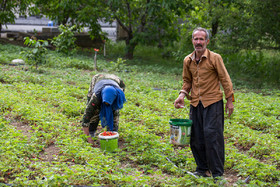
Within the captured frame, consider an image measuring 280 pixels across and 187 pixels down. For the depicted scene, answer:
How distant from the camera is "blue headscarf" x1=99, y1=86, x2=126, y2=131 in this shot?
5203mm

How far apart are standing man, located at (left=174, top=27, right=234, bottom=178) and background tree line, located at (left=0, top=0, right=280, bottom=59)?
27.7ft

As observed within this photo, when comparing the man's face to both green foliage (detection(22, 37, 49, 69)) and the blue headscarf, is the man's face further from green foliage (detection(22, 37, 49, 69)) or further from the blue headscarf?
green foliage (detection(22, 37, 49, 69))

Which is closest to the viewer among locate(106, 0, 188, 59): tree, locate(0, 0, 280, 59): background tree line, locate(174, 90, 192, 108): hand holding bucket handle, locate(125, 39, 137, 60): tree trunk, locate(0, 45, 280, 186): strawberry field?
locate(0, 45, 280, 186): strawberry field

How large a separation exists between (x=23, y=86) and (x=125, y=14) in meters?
9.52

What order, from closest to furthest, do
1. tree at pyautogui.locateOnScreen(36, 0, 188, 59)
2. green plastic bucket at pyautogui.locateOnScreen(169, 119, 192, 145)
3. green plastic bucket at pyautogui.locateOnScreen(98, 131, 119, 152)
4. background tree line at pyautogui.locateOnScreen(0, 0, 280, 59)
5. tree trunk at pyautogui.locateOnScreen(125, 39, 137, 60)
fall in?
1. green plastic bucket at pyautogui.locateOnScreen(169, 119, 192, 145)
2. green plastic bucket at pyautogui.locateOnScreen(98, 131, 119, 152)
3. background tree line at pyautogui.locateOnScreen(0, 0, 280, 59)
4. tree at pyautogui.locateOnScreen(36, 0, 188, 59)
5. tree trunk at pyautogui.locateOnScreen(125, 39, 137, 60)

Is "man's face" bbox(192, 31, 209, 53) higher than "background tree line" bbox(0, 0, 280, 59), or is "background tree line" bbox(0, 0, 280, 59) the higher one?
"background tree line" bbox(0, 0, 280, 59)

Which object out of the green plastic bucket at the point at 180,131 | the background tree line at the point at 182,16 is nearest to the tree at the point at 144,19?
the background tree line at the point at 182,16

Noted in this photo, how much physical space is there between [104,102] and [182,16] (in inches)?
482

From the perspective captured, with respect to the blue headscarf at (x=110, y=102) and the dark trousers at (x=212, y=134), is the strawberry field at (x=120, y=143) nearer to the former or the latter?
the dark trousers at (x=212, y=134)

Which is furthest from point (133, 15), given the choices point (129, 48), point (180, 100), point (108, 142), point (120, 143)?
point (180, 100)

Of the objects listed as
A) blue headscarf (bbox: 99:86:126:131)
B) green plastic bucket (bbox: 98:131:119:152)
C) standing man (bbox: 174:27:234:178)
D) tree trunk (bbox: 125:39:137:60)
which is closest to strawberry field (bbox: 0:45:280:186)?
green plastic bucket (bbox: 98:131:119:152)

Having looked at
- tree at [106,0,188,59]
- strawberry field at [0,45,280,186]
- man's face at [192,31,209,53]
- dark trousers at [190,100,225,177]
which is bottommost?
strawberry field at [0,45,280,186]

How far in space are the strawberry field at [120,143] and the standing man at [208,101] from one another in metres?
0.36

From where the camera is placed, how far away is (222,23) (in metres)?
14.4
